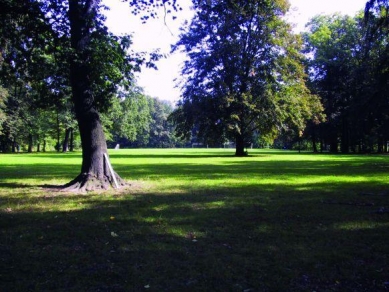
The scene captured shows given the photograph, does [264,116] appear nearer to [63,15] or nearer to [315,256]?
[63,15]

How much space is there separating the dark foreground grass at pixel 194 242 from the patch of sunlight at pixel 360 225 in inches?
0.7

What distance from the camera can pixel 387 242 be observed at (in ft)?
18.4

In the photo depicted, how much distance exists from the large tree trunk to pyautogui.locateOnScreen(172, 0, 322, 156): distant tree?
75.9 feet

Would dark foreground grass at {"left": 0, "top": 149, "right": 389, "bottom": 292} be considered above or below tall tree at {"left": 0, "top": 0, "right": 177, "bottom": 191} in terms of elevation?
below

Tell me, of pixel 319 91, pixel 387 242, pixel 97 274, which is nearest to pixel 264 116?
pixel 319 91

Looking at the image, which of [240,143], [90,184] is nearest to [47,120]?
[240,143]

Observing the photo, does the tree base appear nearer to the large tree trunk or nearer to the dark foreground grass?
the large tree trunk

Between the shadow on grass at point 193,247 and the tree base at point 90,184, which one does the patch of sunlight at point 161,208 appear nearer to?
the shadow on grass at point 193,247

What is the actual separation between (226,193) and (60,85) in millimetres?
7340

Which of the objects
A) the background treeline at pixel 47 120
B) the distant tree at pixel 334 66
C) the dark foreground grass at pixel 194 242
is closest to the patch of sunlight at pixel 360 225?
the dark foreground grass at pixel 194 242

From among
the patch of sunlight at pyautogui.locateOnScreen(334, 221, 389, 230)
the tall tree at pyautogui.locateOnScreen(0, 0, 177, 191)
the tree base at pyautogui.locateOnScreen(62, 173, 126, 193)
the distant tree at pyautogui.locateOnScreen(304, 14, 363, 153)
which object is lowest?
the patch of sunlight at pyautogui.locateOnScreen(334, 221, 389, 230)

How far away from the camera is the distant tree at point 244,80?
35000 mm

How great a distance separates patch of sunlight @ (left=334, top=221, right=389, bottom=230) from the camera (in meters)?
6.52

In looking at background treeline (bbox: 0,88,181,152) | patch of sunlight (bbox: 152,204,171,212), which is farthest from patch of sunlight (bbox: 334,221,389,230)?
background treeline (bbox: 0,88,181,152)
